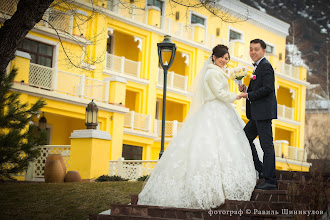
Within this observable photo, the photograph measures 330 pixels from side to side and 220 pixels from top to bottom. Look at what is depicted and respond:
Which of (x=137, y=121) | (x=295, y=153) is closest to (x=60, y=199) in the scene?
(x=137, y=121)

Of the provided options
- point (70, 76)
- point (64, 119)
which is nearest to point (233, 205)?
point (70, 76)

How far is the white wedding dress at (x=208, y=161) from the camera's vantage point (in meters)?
8.41

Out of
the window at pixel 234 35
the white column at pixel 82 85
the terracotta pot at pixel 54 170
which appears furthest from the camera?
the window at pixel 234 35

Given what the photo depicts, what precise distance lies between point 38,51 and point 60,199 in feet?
46.6

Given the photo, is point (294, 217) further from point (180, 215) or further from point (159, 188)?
point (159, 188)

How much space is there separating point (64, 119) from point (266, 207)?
66.9 ft

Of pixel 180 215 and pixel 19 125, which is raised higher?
pixel 19 125

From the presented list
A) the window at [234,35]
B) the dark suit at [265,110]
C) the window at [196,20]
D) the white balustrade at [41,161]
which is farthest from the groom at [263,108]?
the window at [234,35]

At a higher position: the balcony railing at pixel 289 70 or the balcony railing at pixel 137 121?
the balcony railing at pixel 289 70

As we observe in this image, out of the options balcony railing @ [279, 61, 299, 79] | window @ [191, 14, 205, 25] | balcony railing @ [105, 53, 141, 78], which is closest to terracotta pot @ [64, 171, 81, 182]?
balcony railing @ [105, 53, 141, 78]

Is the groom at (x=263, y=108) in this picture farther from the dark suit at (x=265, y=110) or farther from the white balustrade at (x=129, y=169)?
the white balustrade at (x=129, y=169)

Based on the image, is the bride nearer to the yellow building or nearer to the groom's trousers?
the groom's trousers

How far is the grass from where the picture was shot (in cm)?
1080

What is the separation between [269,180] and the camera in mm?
8578
